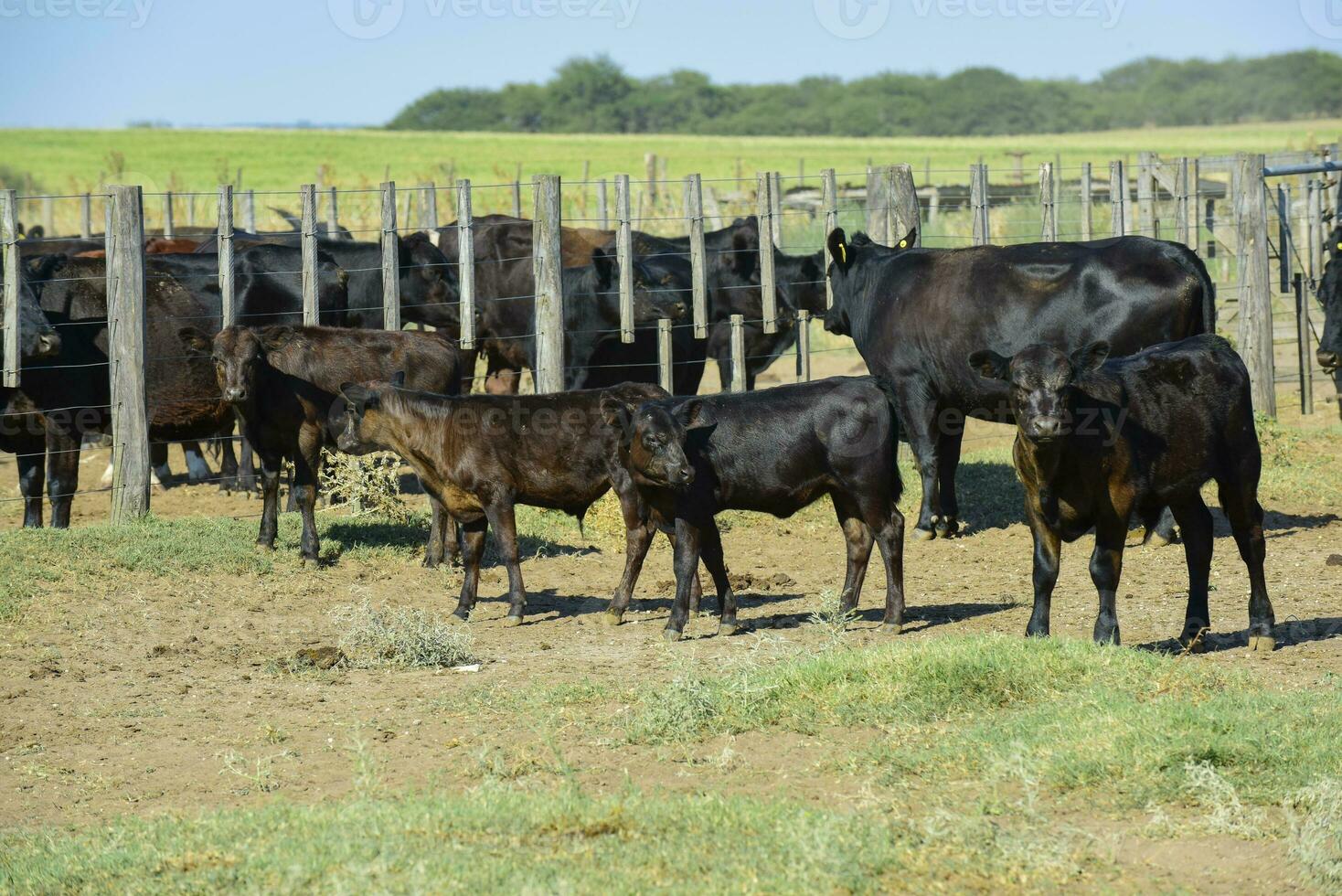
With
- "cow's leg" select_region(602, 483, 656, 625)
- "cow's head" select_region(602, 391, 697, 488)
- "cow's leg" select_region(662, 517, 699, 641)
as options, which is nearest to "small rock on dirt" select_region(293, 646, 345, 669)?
"cow's leg" select_region(602, 483, 656, 625)

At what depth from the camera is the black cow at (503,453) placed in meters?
9.34

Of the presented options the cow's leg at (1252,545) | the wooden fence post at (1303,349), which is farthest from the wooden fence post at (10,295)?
the wooden fence post at (1303,349)

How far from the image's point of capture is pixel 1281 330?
21203 mm

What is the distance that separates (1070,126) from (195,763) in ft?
347

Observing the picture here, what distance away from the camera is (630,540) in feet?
30.0

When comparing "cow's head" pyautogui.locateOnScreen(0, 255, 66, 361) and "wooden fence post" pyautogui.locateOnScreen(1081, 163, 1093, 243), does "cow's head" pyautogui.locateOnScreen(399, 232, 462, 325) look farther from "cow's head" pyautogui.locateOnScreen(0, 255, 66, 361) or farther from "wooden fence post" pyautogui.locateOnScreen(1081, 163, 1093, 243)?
"wooden fence post" pyautogui.locateOnScreen(1081, 163, 1093, 243)

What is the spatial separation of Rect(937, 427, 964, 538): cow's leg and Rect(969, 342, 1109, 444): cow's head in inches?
164

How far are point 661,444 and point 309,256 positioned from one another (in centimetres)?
493

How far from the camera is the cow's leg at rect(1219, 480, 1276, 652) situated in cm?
778

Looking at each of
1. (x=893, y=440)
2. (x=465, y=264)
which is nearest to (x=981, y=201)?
(x=465, y=264)

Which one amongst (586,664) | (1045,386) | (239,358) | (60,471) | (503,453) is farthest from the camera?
(60,471)

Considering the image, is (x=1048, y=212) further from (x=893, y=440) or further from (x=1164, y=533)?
(x=893, y=440)

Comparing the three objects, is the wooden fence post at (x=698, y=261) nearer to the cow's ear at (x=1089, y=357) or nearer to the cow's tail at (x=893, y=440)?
the cow's tail at (x=893, y=440)

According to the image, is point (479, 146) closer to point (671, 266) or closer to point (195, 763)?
point (671, 266)
